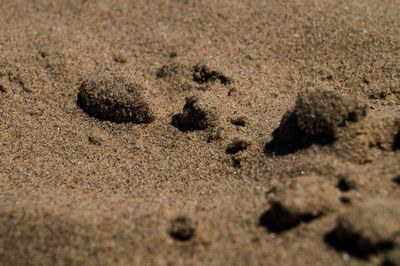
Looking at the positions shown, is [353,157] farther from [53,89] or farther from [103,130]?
[53,89]

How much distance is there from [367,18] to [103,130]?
84.8 inches

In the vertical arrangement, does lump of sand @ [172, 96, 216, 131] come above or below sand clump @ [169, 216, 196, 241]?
above

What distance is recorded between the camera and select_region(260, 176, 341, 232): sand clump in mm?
2016

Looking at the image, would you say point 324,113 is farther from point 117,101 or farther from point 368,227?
point 117,101

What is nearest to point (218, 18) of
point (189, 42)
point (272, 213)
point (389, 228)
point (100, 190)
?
point (189, 42)

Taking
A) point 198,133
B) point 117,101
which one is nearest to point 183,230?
point 198,133

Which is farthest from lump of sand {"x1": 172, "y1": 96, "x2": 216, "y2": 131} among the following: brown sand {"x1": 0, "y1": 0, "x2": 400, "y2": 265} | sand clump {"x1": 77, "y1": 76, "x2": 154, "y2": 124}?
sand clump {"x1": 77, "y1": 76, "x2": 154, "y2": 124}

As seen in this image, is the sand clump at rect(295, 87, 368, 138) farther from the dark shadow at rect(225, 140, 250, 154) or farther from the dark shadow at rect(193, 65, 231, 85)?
the dark shadow at rect(193, 65, 231, 85)

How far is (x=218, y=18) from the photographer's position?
3.89 m

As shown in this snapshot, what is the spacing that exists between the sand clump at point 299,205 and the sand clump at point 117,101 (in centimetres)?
117

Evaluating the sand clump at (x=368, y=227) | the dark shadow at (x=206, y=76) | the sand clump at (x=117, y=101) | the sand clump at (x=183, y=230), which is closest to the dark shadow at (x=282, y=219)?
the sand clump at (x=368, y=227)

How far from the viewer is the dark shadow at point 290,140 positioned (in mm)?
2479

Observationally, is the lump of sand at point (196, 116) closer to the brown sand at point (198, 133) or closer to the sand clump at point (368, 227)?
→ the brown sand at point (198, 133)

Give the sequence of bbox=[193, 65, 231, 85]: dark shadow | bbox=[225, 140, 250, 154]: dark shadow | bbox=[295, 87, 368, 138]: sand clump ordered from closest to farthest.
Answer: bbox=[295, 87, 368, 138]: sand clump
bbox=[225, 140, 250, 154]: dark shadow
bbox=[193, 65, 231, 85]: dark shadow
